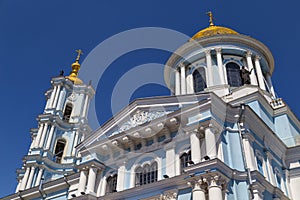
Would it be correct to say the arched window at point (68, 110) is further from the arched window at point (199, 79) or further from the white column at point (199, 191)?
the white column at point (199, 191)

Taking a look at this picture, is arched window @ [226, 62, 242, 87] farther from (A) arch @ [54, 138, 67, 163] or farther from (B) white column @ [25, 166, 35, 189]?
(B) white column @ [25, 166, 35, 189]

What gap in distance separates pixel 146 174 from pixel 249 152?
4.51 meters

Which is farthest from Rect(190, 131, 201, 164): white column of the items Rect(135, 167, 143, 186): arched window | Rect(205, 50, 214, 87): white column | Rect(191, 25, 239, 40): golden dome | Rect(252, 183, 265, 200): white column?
Rect(191, 25, 239, 40): golden dome

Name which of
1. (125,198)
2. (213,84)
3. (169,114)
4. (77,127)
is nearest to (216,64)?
(213,84)

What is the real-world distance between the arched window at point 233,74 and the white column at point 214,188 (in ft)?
34.9

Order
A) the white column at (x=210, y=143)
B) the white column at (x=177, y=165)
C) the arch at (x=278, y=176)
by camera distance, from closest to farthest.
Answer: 1. the white column at (x=210, y=143)
2. the white column at (x=177, y=165)
3. the arch at (x=278, y=176)

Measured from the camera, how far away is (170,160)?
13961 mm

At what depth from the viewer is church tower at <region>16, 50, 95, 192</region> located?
27.6 metres

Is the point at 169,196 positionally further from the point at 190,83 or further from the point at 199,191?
the point at 190,83

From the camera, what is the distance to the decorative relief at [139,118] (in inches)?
613

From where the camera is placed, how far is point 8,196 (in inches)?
853

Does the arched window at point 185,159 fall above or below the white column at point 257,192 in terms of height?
above

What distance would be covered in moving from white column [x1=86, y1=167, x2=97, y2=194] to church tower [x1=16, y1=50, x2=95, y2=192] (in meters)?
Answer: 11.5

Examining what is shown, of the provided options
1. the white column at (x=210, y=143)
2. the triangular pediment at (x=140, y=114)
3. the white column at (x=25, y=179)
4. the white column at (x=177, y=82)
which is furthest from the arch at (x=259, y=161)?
the white column at (x=25, y=179)
